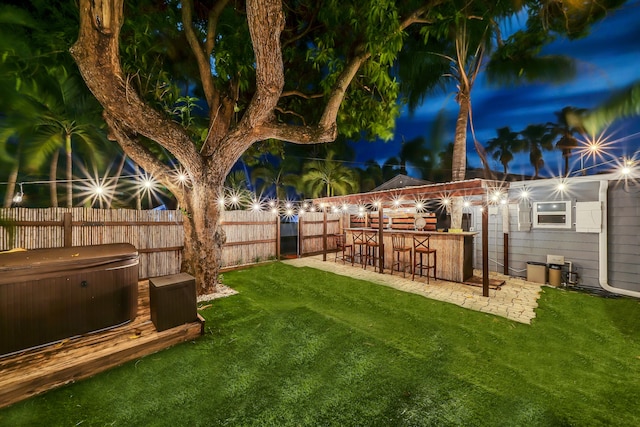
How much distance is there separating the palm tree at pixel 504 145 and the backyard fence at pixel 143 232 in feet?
100

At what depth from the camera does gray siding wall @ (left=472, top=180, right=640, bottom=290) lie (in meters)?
5.96

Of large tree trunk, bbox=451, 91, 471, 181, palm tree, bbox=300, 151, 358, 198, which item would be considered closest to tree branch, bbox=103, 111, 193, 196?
large tree trunk, bbox=451, 91, 471, 181

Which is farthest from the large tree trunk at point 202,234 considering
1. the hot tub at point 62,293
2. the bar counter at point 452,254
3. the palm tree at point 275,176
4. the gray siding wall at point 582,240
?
the palm tree at point 275,176

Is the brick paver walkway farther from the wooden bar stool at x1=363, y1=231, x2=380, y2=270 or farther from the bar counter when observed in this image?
the wooden bar stool at x1=363, y1=231, x2=380, y2=270

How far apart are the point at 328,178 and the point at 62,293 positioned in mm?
16400

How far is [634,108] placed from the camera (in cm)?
675

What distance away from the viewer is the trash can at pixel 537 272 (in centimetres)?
724

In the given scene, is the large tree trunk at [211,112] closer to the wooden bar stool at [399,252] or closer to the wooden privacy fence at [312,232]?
the wooden bar stool at [399,252]

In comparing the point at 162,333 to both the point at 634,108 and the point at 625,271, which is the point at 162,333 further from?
the point at 634,108

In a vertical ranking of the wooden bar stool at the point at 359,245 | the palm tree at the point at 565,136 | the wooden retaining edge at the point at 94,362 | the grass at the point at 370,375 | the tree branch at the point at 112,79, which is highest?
the palm tree at the point at 565,136

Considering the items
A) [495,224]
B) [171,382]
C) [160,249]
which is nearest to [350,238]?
[495,224]

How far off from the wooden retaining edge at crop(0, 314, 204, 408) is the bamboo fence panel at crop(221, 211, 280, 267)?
510 centimetres

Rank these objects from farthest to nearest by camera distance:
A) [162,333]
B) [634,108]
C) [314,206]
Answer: [314,206] → [634,108] → [162,333]

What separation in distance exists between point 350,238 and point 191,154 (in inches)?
283
